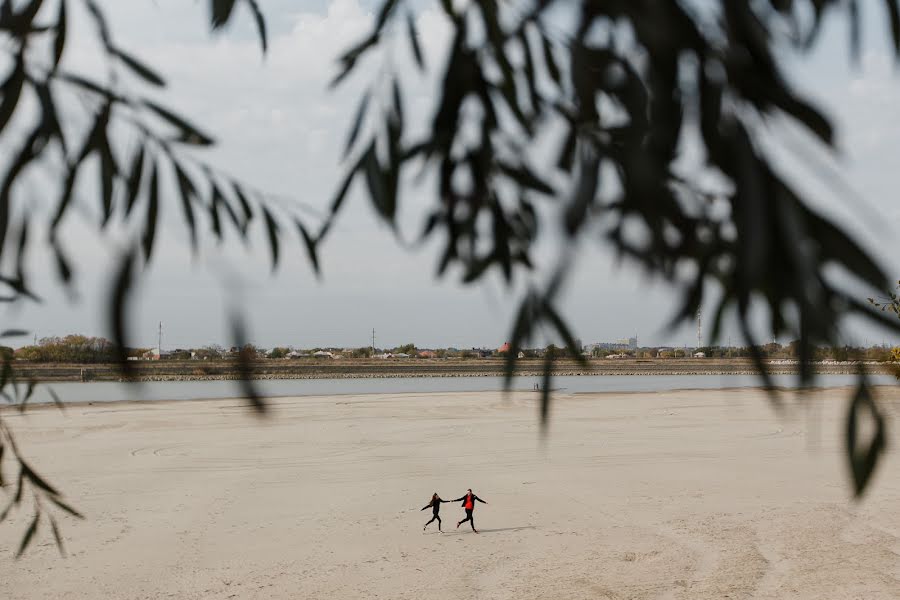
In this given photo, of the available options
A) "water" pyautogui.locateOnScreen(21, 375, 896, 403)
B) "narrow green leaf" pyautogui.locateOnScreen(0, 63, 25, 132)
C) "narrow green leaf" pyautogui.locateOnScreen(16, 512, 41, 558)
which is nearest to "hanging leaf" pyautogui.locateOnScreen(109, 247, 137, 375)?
"narrow green leaf" pyautogui.locateOnScreen(0, 63, 25, 132)

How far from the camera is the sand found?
31.5 feet

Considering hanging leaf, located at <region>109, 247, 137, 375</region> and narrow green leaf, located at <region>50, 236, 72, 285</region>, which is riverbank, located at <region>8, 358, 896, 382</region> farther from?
hanging leaf, located at <region>109, 247, 137, 375</region>

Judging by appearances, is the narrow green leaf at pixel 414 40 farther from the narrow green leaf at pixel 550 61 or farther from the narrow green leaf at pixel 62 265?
the narrow green leaf at pixel 62 265

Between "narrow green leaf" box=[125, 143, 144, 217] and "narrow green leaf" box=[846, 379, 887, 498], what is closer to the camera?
"narrow green leaf" box=[846, 379, 887, 498]

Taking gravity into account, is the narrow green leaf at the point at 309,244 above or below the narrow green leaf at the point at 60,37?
below

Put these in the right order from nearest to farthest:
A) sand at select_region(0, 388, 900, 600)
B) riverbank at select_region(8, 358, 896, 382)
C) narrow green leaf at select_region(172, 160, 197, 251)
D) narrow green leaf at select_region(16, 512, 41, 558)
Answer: narrow green leaf at select_region(172, 160, 197, 251), narrow green leaf at select_region(16, 512, 41, 558), sand at select_region(0, 388, 900, 600), riverbank at select_region(8, 358, 896, 382)

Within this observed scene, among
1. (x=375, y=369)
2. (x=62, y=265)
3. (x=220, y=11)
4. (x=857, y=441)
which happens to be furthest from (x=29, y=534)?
(x=375, y=369)

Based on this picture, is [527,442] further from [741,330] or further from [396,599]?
[741,330]

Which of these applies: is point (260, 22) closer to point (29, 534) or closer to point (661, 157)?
point (661, 157)

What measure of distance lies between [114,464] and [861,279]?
1958cm

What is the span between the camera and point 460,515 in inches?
502

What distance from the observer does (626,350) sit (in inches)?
4373

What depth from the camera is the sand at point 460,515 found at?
960 centimetres

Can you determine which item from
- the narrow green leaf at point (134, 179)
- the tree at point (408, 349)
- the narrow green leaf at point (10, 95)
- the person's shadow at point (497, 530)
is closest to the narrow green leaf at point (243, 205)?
the narrow green leaf at point (134, 179)
